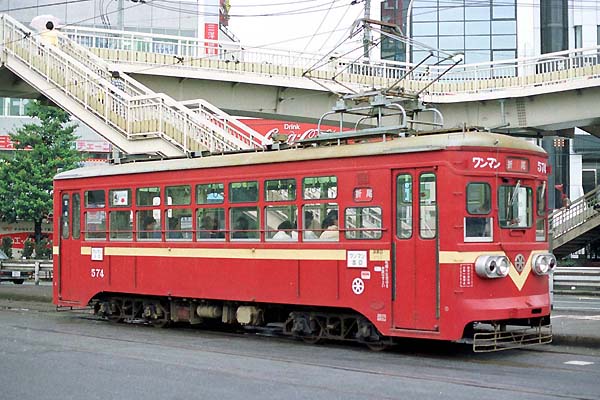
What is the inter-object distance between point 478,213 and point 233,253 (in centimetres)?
444

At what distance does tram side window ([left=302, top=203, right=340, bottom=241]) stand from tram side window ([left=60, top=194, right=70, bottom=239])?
6692mm

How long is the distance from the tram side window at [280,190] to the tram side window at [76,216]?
5.45 meters

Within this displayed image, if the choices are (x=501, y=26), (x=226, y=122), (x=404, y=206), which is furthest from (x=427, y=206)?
(x=501, y=26)

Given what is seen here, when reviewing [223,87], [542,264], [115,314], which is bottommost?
[115,314]

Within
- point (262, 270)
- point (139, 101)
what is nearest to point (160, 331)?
point (262, 270)

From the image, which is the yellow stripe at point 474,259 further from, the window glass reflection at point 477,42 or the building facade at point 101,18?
the building facade at point 101,18

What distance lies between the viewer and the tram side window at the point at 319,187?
1394 cm

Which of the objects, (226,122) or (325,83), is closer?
(226,122)

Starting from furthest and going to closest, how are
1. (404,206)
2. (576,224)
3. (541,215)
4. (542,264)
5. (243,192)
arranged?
(576,224), (243,192), (541,215), (542,264), (404,206)

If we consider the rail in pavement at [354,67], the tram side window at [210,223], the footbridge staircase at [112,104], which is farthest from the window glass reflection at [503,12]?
the tram side window at [210,223]

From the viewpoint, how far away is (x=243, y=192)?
15219mm

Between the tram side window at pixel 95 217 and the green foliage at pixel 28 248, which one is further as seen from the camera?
the green foliage at pixel 28 248

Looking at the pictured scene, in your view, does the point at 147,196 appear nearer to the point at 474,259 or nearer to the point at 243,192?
the point at 243,192

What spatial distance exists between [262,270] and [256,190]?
1.29m
